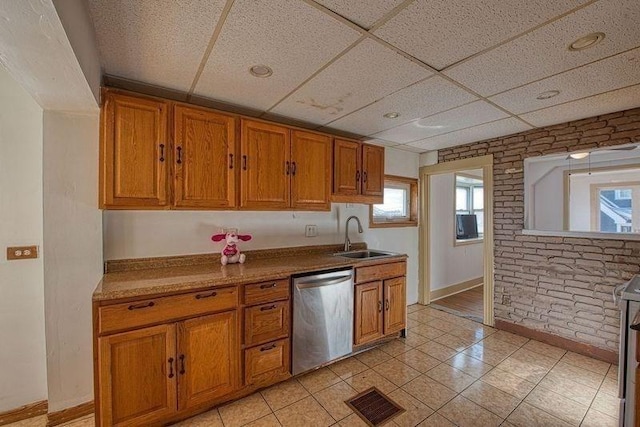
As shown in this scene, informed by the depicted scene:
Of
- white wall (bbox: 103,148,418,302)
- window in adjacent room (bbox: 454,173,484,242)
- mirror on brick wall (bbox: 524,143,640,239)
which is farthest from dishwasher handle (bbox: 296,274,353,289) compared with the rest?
window in adjacent room (bbox: 454,173,484,242)

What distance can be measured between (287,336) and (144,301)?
1.08 meters

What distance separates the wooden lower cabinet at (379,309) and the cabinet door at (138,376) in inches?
63.2

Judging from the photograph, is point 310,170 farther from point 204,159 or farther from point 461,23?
point 461,23

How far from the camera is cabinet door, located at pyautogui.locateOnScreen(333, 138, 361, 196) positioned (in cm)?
288

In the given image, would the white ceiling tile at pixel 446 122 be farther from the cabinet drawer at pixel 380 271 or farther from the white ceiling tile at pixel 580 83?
the cabinet drawer at pixel 380 271

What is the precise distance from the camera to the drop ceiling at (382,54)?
1247mm

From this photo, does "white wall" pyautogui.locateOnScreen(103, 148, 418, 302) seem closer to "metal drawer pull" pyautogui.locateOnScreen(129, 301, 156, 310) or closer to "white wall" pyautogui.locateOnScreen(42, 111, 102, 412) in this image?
"white wall" pyautogui.locateOnScreen(42, 111, 102, 412)

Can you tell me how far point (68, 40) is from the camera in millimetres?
1049

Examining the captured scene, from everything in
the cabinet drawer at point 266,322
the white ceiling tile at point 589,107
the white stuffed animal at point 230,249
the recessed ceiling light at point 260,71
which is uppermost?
the recessed ceiling light at point 260,71

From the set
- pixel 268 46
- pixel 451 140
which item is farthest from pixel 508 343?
pixel 268 46

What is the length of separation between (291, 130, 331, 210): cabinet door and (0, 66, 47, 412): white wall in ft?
6.03

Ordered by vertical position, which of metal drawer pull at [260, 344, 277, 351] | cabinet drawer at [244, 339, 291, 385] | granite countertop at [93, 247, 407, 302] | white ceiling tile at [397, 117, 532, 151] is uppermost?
white ceiling tile at [397, 117, 532, 151]

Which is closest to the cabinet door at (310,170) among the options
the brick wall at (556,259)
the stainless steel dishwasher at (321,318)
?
the stainless steel dishwasher at (321,318)

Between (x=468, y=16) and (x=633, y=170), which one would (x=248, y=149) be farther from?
(x=633, y=170)
